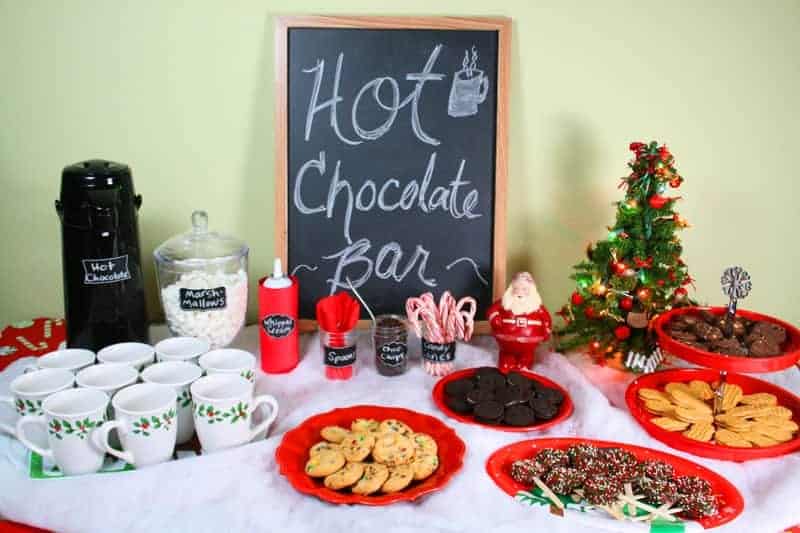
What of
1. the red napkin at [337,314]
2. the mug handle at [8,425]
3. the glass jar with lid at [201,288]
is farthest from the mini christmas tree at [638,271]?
the mug handle at [8,425]

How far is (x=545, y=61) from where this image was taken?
159 centimetres

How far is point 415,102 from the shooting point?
1542 millimetres

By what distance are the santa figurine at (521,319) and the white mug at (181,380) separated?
552 millimetres

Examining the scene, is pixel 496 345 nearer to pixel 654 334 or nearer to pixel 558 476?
pixel 654 334

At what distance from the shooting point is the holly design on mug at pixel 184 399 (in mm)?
1166

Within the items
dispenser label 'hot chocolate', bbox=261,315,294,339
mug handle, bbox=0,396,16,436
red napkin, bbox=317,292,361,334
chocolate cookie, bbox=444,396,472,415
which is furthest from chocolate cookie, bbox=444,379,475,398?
mug handle, bbox=0,396,16,436

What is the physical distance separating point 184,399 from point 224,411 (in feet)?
0.30

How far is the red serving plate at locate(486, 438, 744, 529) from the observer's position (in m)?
1.02

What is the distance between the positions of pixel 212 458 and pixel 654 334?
86 centimetres

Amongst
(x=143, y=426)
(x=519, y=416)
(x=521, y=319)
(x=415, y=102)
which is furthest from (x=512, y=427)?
(x=415, y=102)

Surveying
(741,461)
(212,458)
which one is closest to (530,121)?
(741,461)

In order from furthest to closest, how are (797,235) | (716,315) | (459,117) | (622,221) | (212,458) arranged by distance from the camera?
(797,235), (459,117), (622,221), (716,315), (212,458)

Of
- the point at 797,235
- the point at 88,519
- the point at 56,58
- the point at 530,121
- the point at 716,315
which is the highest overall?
the point at 56,58

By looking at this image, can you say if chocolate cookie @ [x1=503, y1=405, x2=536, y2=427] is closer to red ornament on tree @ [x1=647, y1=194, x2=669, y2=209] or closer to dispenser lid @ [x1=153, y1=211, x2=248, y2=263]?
red ornament on tree @ [x1=647, y1=194, x2=669, y2=209]
